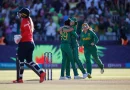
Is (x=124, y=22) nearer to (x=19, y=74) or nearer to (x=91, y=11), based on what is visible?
(x=91, y=11)

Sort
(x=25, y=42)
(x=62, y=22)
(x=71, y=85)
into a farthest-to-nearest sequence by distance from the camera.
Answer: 1. (x=62, y=22)
2. (x=25, y=42)
3. (x=71, y=85)

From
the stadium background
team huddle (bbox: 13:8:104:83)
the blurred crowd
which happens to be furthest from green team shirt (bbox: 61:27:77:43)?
the blurred crowd

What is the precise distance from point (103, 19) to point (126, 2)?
8.07 feet

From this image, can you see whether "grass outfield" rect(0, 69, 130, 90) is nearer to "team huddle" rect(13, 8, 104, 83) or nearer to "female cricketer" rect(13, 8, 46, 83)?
"team huddle" rect(13, 8, 104, 83)

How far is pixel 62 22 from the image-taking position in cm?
3188

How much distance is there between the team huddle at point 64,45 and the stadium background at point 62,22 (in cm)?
956

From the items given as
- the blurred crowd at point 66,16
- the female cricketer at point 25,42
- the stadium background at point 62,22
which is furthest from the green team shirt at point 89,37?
the blurred crowd at point 66,16

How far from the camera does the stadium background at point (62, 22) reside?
30.4m

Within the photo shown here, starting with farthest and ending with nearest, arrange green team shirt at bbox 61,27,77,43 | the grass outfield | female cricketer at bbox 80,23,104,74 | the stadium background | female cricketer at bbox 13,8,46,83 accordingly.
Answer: the stadium background → female cricketer at bbox 80,23,104,74 → green team shirt at bbox 61,27,77,43 → female cricketer at bbox 13,8,46,83 → the grass outfield

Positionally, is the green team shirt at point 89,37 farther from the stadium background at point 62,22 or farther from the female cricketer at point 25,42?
the stadium background at point 62,22

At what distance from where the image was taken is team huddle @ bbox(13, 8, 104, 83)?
15898 mm

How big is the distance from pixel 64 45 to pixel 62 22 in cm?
1295

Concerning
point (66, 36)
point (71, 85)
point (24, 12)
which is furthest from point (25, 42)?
point (66, 36)

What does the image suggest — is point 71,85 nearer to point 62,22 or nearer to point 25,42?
point 25,42
